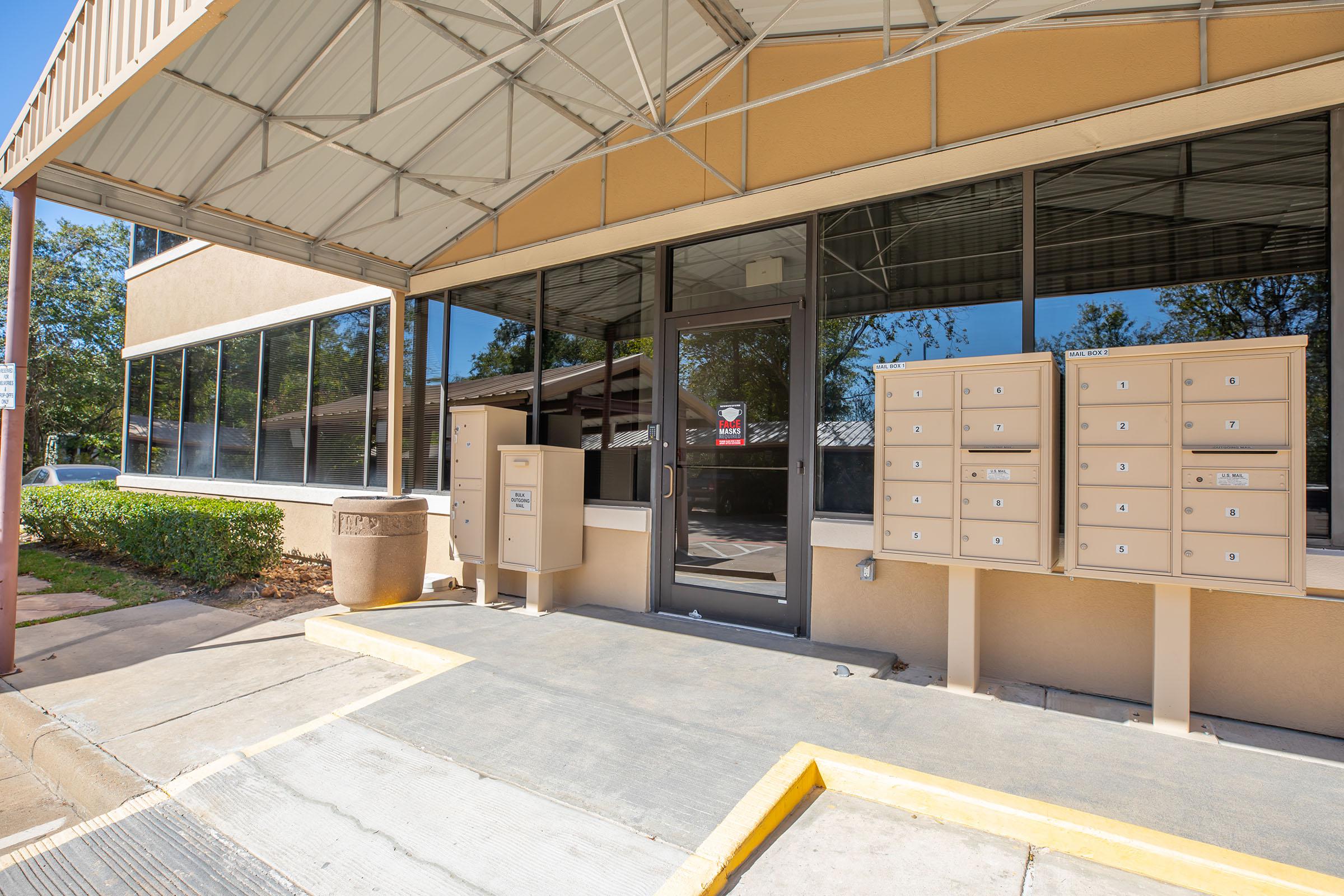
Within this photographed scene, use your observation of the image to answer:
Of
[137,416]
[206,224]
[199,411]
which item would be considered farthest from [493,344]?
[137,416]

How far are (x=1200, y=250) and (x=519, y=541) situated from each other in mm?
4809

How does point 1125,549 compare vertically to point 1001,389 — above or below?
below

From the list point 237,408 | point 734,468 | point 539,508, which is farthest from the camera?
point 237,408

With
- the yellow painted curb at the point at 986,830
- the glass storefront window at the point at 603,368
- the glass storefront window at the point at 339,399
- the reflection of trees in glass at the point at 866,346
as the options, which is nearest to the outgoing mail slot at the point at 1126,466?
the reflection of trees in glass at the point at 866,346

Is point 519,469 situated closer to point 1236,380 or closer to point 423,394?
point 423,394

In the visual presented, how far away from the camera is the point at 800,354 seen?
15.3 feet

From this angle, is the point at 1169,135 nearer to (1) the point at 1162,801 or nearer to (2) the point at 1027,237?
(2) the point at 1027,237

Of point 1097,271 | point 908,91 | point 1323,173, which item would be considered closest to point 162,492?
point 908,91

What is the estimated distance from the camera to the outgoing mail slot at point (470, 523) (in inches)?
223

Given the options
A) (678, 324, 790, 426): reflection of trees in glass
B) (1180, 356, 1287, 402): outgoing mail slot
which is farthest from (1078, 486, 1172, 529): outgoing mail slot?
(678, 324, 790, 426): reflection of trees in glass

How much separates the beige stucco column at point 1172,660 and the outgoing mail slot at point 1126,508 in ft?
1.02

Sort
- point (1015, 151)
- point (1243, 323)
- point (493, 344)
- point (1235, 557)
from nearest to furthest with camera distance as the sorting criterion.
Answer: point (1235, 557), point (1243, 323), point (1015, 151), point (493, 344)

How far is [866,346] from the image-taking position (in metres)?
4.44

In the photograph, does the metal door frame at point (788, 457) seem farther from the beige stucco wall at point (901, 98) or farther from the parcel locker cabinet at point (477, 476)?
the parcel locker cabinet at point (477, 476)
